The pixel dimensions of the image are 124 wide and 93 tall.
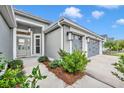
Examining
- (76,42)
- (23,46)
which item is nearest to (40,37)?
(23,46)

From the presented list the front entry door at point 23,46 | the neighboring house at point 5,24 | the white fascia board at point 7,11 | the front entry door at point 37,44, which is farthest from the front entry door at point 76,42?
the white fascia board at point 7,11

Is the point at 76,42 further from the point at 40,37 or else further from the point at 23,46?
the point at 23,46

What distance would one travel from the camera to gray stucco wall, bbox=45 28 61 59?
9.49m

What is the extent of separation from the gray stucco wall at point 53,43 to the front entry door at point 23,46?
1389mm

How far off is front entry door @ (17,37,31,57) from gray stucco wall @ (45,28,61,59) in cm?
139

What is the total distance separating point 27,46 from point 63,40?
3.74 m

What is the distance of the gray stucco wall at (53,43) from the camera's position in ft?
31.1

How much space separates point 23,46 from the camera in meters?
11.2

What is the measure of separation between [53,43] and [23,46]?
8.17ft

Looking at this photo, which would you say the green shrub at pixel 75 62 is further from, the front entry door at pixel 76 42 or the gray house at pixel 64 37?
the front entry door at pixel 76 42

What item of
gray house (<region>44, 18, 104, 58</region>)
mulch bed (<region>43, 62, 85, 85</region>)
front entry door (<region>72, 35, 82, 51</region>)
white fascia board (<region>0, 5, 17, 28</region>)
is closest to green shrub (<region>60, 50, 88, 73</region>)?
mulch bed (<region>43, 62, 85, 85</region>)

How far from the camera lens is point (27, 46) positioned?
11438mm
